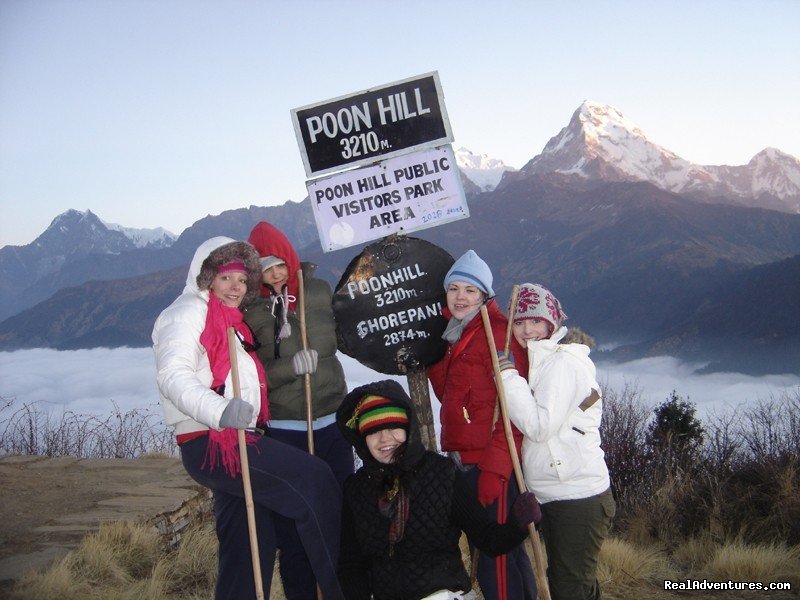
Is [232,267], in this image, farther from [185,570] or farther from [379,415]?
[185,570]

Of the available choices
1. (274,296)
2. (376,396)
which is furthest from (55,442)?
(376,396)

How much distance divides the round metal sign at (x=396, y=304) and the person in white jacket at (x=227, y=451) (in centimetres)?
86

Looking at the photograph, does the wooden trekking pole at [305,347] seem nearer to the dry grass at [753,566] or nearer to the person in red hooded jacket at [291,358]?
the person in red hooded jacket at [291,358]

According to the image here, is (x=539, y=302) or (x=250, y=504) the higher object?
(x=539, y=302)

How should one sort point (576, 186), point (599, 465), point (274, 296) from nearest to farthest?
point (599, 465), point (274, 296), point (576, 186)

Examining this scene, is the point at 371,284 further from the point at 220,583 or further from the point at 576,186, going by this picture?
the point at 576,186

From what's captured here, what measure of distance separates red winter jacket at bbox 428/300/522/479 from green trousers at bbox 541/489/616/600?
0.31 meters

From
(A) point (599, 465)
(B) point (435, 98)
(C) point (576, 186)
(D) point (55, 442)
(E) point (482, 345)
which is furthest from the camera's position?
(C) point (576, 186)

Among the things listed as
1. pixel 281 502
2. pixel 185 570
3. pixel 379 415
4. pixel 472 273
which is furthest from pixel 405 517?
pixel 185 570

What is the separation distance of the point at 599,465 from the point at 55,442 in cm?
1351

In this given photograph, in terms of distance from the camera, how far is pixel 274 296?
3660mm

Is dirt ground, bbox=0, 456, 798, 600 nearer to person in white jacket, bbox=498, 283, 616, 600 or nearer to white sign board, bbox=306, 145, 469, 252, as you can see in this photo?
person in white jacket, bbox=498, 283, 616, 600

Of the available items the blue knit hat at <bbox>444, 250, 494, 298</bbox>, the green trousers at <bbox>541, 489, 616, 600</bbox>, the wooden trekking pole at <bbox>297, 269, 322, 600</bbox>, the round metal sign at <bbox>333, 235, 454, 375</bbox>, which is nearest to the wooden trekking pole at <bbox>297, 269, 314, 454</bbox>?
the wooden trekking pole at <bbox>297, 269, 322, 600</bbox>

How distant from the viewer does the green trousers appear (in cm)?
310
